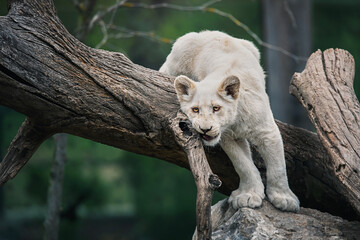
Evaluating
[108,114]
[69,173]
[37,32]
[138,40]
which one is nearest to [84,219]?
[69,173]

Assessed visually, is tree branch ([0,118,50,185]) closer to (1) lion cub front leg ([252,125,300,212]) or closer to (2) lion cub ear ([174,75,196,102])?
(2) lion cub ear ([174,75,196,102])

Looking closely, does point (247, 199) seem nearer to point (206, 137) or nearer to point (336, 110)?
point (206, 137)

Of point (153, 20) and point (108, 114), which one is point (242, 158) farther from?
point (153, 20)

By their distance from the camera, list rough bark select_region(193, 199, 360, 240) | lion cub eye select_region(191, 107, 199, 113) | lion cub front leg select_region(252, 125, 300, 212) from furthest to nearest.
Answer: lion cub front leg select_region(252, 125, 300, 212), rough bark select_region(193, 199, 360, 240), lion cub eye select_region(191, 107, 199, 113)

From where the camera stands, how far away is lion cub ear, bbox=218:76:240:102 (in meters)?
3.84

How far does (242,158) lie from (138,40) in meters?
4.03

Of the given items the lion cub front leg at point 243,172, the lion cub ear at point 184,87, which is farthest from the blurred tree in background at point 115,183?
the lion cub ear at point 184,87

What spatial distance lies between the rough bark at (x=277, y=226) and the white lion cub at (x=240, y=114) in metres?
0.11

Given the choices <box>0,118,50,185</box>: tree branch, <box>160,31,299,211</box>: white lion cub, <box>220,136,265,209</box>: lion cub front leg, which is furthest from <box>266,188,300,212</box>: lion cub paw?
<box>0,118,50,185</box>: tree branch

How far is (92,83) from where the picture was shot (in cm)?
387

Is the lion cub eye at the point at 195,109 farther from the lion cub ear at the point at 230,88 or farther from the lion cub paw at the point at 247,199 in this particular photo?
the lion cub paw at the point at 247,199

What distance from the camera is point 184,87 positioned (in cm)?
397

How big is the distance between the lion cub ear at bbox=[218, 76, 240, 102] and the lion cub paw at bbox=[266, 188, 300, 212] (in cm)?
108

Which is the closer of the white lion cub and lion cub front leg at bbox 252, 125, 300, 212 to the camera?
the white lion cub
